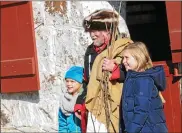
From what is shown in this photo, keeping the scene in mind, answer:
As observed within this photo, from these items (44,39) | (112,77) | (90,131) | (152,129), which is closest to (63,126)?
(90,131)

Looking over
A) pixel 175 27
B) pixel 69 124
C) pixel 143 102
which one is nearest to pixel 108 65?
pixel 143 102

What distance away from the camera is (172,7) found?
178 inches

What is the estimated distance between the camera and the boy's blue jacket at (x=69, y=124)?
4004 millimetres

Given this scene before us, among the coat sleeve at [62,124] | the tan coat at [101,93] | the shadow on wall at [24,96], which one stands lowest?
the coat sleeve at [62,124]

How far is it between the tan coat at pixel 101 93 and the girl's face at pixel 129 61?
0.68ft

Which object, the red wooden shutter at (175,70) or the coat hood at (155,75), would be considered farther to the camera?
the red wooden shutter at (175,70)

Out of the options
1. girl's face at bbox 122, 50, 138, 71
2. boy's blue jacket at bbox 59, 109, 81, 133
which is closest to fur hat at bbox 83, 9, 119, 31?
girl's face at bbox 122, 50, 138, 71

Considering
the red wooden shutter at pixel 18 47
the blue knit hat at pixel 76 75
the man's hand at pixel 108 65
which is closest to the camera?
the man's hand at pixel 108 65

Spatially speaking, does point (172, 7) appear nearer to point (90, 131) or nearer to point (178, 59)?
point (178, 59)

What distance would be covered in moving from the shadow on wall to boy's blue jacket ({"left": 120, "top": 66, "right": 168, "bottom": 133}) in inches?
94.7

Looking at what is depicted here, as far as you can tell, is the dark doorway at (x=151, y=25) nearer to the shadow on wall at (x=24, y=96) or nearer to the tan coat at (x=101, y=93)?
the shadow on wall at (x=24, y=96)

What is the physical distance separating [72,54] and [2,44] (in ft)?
2.79

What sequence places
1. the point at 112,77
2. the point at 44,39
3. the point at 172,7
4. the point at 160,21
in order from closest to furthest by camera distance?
1. the point at 112,77
2. the point at 172,7
3. the point at 44,39
4. the point at 160,21

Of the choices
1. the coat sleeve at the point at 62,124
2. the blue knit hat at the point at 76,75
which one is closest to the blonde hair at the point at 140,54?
the blue knit hat at the point at 76,75
